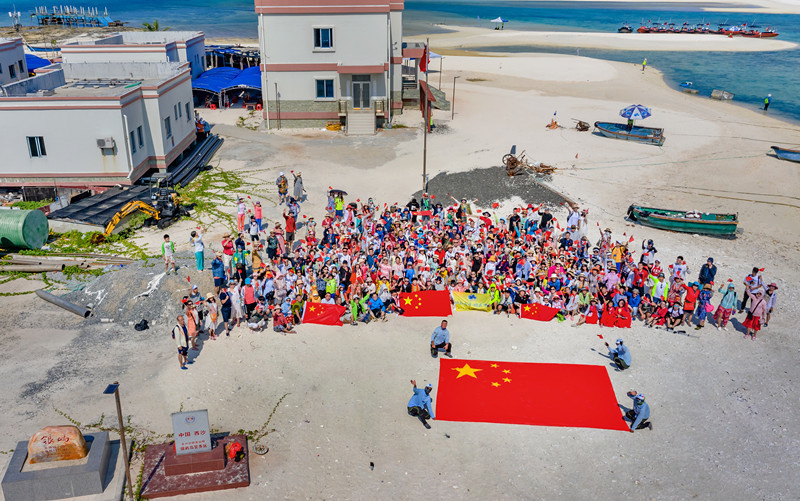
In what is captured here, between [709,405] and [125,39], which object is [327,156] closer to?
[709,405]

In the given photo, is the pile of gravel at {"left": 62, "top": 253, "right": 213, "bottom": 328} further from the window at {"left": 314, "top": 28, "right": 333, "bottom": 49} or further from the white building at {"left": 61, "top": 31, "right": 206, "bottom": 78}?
the white building at {"left": 61, "top": 31, "right": 206, "bottom": 78}

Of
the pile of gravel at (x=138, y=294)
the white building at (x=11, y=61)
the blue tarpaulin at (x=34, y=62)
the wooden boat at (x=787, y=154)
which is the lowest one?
the pile of gravel at (x=138, y=294)

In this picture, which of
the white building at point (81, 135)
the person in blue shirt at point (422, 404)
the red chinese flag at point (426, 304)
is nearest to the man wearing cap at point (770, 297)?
the red chinese flag at point (426, 304)

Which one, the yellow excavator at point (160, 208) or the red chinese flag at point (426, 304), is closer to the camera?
the red chinese flag at point (426, 304)

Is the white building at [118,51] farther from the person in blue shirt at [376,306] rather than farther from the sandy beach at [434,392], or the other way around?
the person in blue shirt at [376,306]

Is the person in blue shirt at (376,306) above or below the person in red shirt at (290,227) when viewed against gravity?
below

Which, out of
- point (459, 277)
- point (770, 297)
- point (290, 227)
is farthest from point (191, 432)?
point (770, 297)
